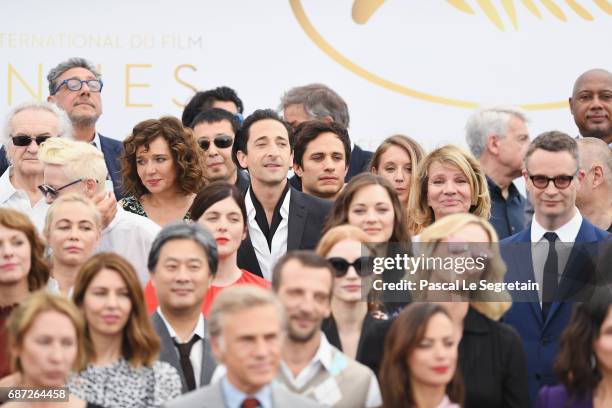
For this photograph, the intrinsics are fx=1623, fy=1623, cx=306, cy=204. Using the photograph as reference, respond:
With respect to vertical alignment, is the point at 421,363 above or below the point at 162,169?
below

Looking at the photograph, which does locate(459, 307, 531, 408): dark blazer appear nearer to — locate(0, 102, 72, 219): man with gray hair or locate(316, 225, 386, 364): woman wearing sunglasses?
locate(316, 225, 386, 364): woman wearing sunglasses

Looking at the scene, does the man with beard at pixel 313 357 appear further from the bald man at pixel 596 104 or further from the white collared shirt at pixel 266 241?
the bald man at pixel 596 104

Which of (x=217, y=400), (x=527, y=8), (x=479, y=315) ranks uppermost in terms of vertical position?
(x=527, y=8)

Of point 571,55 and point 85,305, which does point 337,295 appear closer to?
point 85,305

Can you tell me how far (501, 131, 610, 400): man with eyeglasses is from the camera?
303 inches

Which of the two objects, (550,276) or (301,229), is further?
(301,229)

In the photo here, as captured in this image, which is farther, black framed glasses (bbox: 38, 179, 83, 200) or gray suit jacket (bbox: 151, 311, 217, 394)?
black framed glasses (bbox: 38, 179, 83, 200)

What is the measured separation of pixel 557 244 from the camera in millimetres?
8062

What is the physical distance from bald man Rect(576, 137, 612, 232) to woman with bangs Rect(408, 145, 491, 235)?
59cm

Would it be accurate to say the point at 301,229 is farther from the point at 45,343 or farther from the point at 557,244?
the point at 45,343

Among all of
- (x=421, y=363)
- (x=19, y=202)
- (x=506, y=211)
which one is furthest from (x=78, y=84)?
(x=421, y=363)

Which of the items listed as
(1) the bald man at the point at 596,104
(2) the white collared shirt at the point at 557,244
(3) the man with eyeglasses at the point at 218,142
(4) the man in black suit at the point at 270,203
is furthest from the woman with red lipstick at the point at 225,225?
(1) the bald man at the point at 596,104

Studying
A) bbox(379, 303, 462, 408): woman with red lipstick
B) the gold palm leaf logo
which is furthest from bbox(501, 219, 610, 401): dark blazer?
the gold palm leaf logo

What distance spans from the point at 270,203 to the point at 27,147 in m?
1.40
